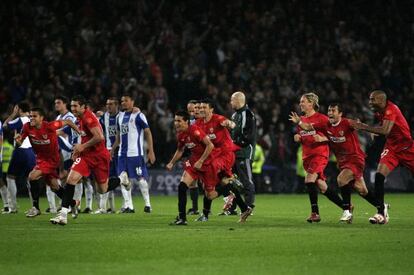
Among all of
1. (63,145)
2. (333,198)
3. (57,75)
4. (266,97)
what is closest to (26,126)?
(63,145)

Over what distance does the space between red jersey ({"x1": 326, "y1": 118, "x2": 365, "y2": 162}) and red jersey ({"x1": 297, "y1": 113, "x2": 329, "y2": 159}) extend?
5.3 inches

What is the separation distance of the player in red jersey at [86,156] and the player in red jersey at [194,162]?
137 centimetres

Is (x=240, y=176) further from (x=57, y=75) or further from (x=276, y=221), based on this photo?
(x=57, y=75)

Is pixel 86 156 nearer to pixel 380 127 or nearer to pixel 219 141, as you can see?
pixel 219 141

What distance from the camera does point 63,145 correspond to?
2136 cm

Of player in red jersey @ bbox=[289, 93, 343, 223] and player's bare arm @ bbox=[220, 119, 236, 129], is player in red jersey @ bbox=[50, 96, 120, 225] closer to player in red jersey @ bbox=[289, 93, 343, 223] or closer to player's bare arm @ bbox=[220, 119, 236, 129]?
player's bare arm @ bbox=[220, 119, 236, 129]

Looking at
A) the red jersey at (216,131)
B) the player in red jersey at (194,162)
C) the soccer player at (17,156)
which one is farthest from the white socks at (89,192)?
the player in red jersey at (194,162)

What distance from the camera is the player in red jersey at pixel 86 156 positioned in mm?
16172

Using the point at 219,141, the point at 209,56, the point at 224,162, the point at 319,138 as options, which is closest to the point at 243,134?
the point at 219,141

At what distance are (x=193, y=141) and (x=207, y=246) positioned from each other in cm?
435

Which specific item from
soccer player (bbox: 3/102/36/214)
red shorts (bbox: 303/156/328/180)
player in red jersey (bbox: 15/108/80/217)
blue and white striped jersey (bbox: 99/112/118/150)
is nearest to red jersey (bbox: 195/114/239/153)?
red shorts (bbox: 303/156/328/180)

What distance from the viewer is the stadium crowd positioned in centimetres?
3034

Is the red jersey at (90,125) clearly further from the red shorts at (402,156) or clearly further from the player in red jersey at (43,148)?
the red shorts at (402,156)

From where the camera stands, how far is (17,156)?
21.3m
